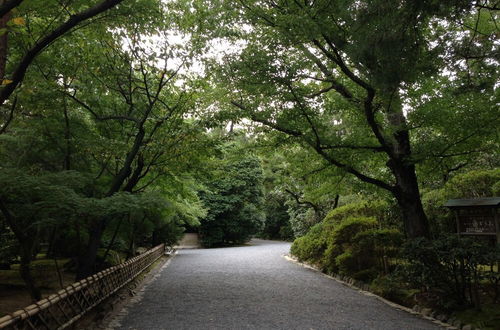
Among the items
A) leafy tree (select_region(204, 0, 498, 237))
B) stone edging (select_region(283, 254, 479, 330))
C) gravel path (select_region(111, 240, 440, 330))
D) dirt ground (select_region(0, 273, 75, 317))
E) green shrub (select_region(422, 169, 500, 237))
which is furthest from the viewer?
green shrub (select_region(422, 169, 500, 237))

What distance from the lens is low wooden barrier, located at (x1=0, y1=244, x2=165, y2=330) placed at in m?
3.88

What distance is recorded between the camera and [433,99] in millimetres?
6805

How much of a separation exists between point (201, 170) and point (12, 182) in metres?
4.85

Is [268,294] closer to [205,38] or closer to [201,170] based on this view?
[201,170]

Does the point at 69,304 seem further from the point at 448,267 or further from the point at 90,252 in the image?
the point at 448,267

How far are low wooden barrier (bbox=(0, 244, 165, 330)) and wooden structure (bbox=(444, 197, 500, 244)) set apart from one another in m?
7.25

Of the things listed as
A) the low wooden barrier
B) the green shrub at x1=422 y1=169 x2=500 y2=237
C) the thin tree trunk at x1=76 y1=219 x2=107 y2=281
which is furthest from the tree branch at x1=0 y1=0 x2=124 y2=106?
the green shrub at x1=422 y1=169 x2=500 y2=237

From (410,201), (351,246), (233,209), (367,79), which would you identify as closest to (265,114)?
(367,79)

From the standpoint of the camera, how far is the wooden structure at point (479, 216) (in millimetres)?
6703

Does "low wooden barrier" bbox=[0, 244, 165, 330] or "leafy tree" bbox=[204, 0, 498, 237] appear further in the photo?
"leafy tree" bbox=[204, 0, 498, 237]

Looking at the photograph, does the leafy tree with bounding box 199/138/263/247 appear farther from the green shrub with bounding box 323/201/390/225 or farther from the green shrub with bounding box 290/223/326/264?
the green shrub with bounding box 323/201/390/225

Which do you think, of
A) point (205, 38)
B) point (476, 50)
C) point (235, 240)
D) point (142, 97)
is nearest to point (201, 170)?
point (142, 97)

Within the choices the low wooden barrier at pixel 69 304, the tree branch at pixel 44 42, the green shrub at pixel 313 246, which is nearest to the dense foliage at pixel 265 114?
the tree branch at pixel 44 42

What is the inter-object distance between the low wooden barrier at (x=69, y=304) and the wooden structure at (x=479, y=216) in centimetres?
725
